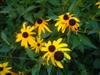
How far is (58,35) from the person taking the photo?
1.68m

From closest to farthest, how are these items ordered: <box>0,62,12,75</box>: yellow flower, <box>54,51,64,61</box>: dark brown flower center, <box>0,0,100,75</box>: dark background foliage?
<box>54,51,64,61</box>: dark brown flower center, <box>0,0,100,75</box>: dark background foliage, <box>0,62,12,75</box>: yellow flower

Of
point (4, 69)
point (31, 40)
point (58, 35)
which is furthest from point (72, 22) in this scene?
point (4, 69)

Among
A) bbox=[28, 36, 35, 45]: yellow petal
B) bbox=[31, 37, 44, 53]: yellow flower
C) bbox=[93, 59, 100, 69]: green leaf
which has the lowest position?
bbox=[93, 59, 100, 69]: green leaf

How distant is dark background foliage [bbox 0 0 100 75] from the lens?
5.41 ft

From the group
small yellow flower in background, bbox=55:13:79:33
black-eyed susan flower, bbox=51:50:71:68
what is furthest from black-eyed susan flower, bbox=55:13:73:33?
black-eyed susan flower, bbox=51:50:71:68

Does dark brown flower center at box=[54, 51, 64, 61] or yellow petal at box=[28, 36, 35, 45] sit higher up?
yellow petal at box=[28, 36, 35, 45]

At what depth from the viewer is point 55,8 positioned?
6.29 feet

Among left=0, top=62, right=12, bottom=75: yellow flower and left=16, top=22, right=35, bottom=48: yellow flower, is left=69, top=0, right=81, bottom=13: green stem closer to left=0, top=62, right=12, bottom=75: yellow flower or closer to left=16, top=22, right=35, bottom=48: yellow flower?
left=16, top=22, right=35, bottom=48: yellow flower

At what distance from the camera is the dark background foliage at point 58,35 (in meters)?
1.65

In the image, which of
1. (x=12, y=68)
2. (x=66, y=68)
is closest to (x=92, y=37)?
(x=66, y=68)

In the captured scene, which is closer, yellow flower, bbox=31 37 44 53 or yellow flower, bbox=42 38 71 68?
yellow flower, bbox=42 38 71 68

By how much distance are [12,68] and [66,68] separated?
314 millimetres

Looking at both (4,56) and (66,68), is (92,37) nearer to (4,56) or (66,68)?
(66,68)

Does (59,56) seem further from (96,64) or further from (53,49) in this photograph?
(96,64)
